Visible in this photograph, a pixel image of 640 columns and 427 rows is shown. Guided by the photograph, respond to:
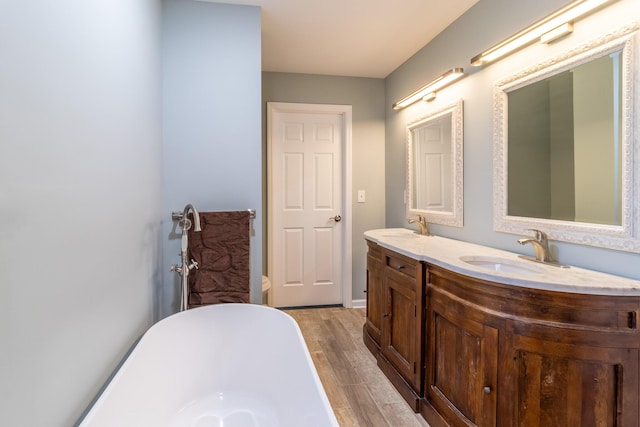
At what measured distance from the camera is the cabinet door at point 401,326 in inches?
76.3

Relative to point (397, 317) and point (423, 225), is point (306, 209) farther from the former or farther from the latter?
point (397, 317)

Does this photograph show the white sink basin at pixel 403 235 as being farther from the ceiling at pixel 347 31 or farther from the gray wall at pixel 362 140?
the ceiling at pixel 347 31

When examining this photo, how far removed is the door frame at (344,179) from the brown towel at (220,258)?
1.35 metres

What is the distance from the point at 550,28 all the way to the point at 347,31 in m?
1.43

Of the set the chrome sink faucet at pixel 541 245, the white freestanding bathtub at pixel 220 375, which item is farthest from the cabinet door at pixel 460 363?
the white freestanding bathtub at pixel 220 375

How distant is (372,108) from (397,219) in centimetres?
124

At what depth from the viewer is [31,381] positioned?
77 cm

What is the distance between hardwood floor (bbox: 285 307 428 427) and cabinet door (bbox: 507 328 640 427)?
0.72 m

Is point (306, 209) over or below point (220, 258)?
over

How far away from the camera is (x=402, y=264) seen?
207 cm

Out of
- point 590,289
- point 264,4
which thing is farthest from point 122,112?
point 590,289

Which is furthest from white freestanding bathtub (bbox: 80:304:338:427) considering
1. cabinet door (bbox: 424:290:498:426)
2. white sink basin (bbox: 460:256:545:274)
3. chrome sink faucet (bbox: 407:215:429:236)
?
chrome sink faucet (bbox: 407:215:429:236)

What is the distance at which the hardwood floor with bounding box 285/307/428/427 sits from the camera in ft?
6.03

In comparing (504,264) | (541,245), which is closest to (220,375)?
(504,264)
